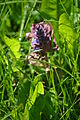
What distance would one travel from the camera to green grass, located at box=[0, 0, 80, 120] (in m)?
1.35

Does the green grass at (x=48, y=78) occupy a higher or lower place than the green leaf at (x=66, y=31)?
lower

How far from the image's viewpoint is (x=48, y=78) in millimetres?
1631

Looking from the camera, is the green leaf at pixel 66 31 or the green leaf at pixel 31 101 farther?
the green leaf at pixel 66 31

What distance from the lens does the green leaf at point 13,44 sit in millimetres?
1626

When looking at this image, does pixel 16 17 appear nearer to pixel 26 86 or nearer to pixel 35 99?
pixel 26 86

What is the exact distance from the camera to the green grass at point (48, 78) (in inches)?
53.1

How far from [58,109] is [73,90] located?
14 centimetres

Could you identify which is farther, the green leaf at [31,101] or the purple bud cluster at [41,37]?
the purple bud cluster at [41,37]

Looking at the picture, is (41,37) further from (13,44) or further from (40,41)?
(13,44)

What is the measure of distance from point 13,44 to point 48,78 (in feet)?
0.78

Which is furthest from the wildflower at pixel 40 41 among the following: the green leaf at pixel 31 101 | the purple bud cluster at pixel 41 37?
the green leaf at pixel 31 101

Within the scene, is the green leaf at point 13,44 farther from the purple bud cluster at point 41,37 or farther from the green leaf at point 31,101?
the green leaf at point 31,101

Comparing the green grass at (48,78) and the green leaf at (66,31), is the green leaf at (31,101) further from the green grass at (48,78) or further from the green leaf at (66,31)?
the green leaf at (66,31)

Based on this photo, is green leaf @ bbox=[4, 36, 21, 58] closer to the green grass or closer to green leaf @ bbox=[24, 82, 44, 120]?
the green grass
